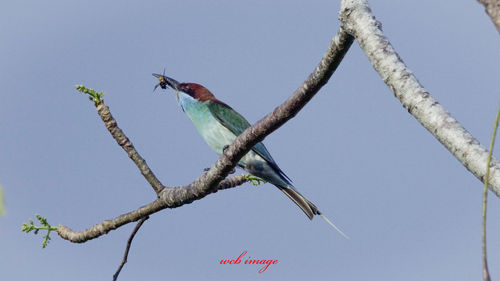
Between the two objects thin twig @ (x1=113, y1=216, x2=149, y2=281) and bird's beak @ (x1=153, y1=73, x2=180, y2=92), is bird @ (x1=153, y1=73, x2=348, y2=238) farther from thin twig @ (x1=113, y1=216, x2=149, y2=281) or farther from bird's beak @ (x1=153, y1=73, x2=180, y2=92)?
thin twig @ (x1=113, y1=216, x2=149, y2=281)

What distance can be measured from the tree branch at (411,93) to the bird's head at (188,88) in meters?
4.49

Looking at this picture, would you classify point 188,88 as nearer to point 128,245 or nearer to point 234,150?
point 128,245

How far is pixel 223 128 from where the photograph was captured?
22.2 feet

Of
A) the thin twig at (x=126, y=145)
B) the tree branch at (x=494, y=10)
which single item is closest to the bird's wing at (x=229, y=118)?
the thin twig at (x=126, y=145)

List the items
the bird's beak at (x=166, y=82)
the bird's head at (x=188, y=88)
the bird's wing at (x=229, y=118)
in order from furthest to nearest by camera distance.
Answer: the bird's beak at (x=166, y=82)
the bird's head at (x=188, y=88)
the bird's wing at (x=229, y=118)

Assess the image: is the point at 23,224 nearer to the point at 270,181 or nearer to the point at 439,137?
the point at 270,181

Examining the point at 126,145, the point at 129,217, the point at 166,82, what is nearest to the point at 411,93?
the point at 129,217

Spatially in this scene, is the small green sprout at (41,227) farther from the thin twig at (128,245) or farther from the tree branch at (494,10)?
the tree branch at (494,10)

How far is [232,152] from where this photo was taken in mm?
3750

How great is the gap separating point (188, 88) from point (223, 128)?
92cm

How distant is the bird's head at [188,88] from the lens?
24.1ft

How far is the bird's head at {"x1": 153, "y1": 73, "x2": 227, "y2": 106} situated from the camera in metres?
7.34

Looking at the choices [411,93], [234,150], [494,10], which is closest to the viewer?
[494,10]

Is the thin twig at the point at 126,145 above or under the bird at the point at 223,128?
under
